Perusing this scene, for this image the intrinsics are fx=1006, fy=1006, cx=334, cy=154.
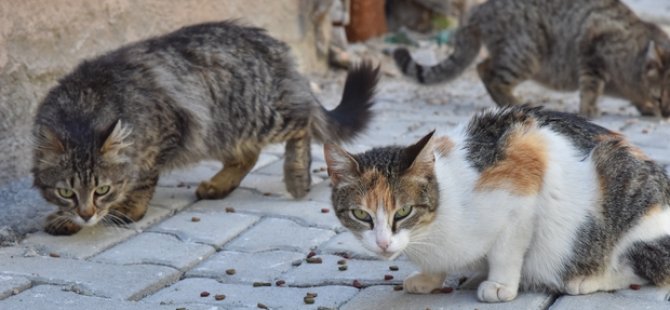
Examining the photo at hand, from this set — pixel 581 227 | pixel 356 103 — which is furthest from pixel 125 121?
pixel 581 227

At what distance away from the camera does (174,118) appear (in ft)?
17.6

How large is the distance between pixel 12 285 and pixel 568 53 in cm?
539

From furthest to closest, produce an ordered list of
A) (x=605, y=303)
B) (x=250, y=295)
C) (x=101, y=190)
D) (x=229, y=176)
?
1. (x=229, y=176)
2. (x=101, y=190)
3. (x=250, y=295)
4. (x=605, y=303)

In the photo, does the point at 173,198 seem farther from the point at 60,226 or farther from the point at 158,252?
the point at 158,252

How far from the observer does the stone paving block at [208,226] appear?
4914mm

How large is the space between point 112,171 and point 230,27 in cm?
133

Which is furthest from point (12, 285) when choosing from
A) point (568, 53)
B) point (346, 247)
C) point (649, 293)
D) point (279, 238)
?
point (568, 53)

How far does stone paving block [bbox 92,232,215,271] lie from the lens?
14.9ft

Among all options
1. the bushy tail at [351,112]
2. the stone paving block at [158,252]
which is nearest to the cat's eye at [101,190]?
the stone paving block at [158,252]

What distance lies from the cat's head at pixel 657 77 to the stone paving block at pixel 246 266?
14.2 ft

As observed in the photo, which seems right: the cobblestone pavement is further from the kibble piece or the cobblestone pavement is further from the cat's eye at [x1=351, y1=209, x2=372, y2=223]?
the cat's eye at [x1=351, y1=209, x2=372, y2=223]

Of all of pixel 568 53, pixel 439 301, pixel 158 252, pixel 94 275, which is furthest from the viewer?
pixel 568 53

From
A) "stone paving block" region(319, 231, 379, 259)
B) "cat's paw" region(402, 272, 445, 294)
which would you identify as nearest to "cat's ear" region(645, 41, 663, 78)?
"stone paving block" region(319, 231, 379, 259)

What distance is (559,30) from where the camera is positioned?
27.0 feet
